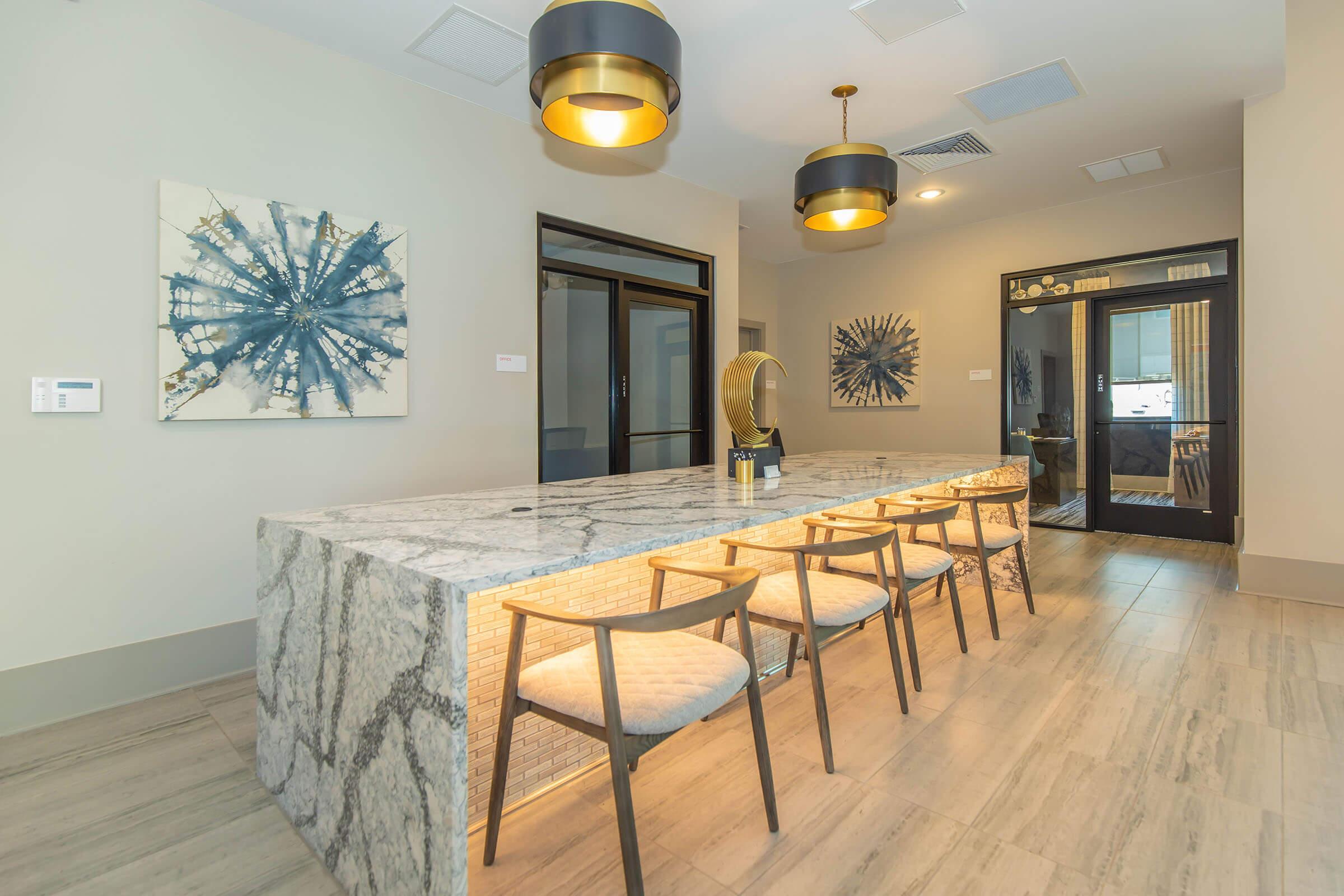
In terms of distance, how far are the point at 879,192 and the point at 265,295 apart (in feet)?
9.61

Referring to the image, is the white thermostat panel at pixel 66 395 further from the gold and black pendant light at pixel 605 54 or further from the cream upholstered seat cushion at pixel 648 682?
the cream upholstered seat cushion at pixel 648 682

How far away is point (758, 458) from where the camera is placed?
9.12 feet

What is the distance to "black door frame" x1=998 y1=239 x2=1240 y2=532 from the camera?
4.95 metres

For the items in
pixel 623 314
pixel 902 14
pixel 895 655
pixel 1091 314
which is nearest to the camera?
pixel 895 655

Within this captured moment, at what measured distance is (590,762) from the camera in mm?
2012

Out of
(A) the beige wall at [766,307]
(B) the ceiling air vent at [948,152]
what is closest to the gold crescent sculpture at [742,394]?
(B) the ceiling air vent at [948,152]

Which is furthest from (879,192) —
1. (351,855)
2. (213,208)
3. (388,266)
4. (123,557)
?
(123,557)

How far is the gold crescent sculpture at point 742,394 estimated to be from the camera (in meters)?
2.62

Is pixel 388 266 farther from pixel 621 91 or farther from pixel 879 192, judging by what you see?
pixel 879 192

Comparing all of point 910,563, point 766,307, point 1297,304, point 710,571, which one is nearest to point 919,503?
point 910,563

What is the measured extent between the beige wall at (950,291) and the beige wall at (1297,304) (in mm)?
1478

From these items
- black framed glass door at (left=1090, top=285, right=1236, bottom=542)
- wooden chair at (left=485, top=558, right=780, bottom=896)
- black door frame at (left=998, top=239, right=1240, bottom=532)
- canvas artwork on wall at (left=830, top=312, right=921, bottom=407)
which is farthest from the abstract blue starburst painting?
black framed glass door at (left=1090, top=285, right=1236, bottom=542)

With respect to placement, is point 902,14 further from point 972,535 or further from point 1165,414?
point 1165,414

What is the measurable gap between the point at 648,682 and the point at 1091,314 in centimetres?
580
